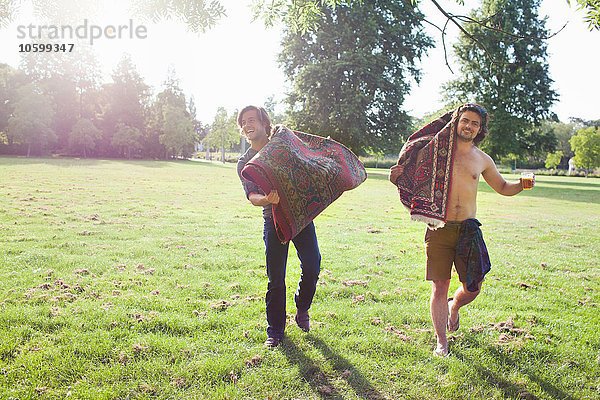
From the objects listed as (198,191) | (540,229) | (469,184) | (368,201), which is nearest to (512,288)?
(469,184)

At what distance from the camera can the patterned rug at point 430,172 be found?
4184 mm

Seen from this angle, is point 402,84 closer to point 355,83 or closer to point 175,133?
point 355,83

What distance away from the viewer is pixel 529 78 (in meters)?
36.3

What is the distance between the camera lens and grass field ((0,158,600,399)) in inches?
143

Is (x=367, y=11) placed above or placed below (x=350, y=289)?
above

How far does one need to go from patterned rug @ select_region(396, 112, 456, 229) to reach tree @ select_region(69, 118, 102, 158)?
57.6 meters

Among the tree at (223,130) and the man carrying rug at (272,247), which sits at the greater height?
the tree at (223,130)

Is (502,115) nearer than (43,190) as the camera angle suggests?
No

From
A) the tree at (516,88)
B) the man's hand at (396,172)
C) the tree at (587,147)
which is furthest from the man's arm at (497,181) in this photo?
the tree at (587,147)

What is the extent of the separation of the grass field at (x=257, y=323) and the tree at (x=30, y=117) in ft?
157

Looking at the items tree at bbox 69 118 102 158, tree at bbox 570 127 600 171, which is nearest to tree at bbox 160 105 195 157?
tree at bbox 69 118 102 158

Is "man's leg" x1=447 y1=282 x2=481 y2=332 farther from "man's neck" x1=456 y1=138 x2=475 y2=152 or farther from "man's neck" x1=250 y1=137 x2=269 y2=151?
"man's neck" x1=250 y1=137 x2=269 y2=151

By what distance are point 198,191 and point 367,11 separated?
63.9 ft

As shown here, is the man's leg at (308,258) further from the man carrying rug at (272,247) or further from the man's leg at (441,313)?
the man's leg at (441,313)
